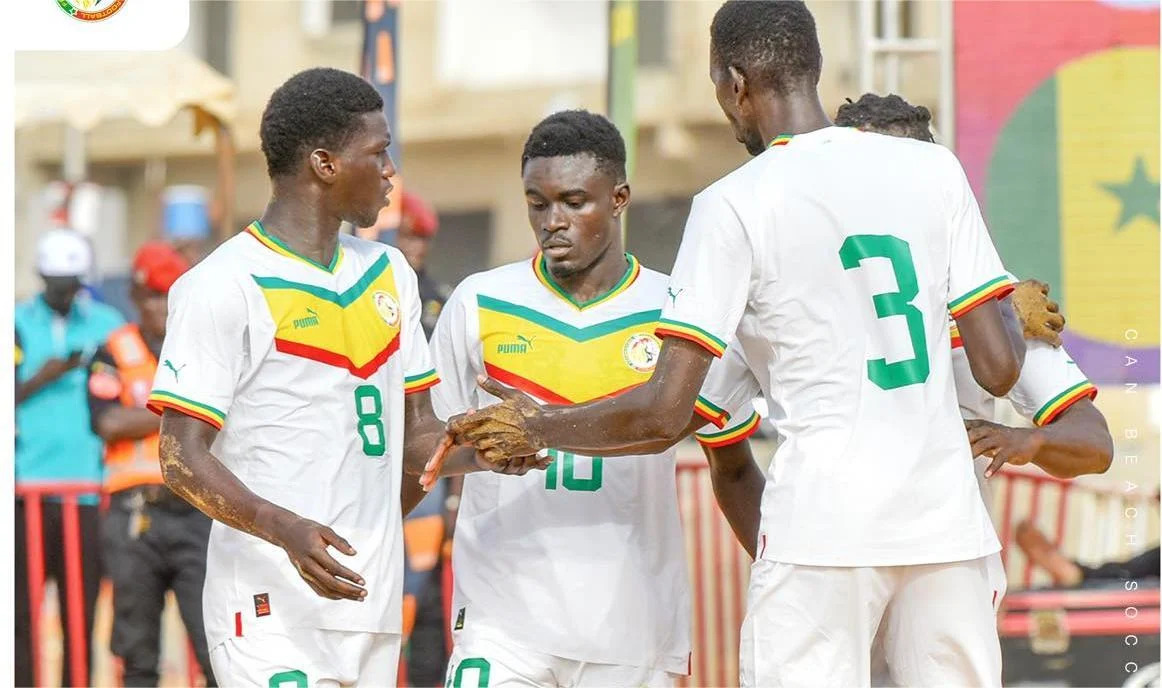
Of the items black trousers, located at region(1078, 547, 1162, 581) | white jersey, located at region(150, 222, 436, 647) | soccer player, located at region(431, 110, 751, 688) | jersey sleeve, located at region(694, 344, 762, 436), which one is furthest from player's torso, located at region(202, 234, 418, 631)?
black trousers, located at region(1078, 547, 1162, 581)

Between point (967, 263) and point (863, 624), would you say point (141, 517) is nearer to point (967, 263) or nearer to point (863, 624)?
point (863, 624)

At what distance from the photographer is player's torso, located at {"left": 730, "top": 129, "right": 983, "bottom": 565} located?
3947 mm

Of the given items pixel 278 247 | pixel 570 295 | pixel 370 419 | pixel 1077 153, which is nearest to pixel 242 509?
pixel 370 419

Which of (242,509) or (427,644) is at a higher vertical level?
(242,509)

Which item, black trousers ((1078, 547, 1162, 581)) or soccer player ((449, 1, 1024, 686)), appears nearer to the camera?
soccer player ((449, 1, 1024, 686))

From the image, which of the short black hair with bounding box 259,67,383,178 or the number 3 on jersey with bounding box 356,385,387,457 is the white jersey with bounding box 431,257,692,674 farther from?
the short black hair with bounding box 259,67,383,178

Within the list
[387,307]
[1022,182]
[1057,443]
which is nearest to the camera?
[1057,443]

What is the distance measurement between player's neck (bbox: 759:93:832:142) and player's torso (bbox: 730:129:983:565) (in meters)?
0.13

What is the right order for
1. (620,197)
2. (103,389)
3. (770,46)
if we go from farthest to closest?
(103,389) < (620,197) < (770,46)

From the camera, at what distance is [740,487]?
4.84 metres

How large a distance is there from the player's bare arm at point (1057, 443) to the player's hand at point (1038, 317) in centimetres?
21

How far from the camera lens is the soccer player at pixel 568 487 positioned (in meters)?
4.72

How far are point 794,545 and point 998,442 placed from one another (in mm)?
654

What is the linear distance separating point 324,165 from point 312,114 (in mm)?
142
